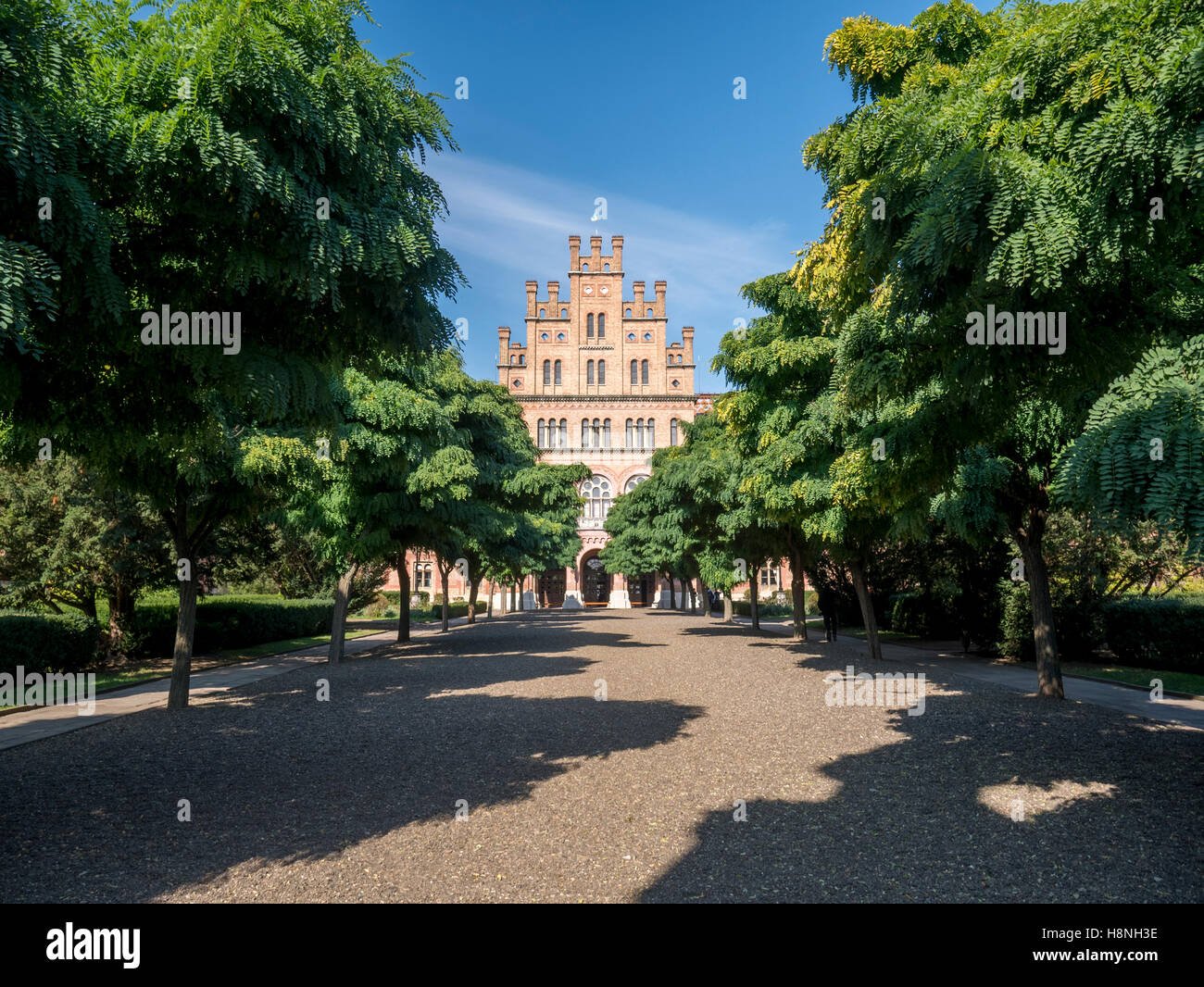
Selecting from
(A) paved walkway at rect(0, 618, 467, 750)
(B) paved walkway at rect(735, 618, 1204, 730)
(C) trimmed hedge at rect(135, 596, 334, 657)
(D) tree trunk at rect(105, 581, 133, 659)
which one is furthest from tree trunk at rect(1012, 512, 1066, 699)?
(D) tree trunk at rect(105, 581, 133, 659)

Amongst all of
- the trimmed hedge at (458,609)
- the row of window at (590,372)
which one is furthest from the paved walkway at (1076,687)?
the row of window at (590,372)

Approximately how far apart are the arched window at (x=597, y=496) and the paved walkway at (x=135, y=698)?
136 feet

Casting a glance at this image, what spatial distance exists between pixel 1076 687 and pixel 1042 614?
2929 millimetres

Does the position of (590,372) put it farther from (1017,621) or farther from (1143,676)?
(1143,676)

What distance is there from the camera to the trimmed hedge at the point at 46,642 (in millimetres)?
12984

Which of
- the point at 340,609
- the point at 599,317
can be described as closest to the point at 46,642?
the point at 340,609

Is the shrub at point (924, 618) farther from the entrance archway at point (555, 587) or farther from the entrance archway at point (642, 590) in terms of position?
the entrance archway at point (555, 587)

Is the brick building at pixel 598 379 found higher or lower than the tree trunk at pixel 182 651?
higher

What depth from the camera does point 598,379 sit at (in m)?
61.7

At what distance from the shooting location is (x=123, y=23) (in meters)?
4.30

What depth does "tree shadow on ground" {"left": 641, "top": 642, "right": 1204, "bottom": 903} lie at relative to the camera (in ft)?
14.3

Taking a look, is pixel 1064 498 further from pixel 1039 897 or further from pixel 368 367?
pixel 368 367
